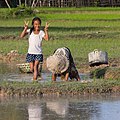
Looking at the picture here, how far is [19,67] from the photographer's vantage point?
1498cm

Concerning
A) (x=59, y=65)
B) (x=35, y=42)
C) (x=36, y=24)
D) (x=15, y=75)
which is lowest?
(x=15, y=75)

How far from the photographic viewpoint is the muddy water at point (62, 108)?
9.16 meters

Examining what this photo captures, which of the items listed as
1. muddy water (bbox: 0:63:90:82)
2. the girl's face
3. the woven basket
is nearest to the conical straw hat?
muddy water (bbox: 0:63:90:82)

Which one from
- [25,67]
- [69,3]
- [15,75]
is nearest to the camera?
[15,75]

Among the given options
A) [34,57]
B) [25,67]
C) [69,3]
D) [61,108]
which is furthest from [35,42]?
[69,3]

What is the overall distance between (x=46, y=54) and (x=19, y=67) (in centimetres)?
329

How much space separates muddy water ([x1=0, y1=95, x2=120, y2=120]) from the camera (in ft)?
30.1

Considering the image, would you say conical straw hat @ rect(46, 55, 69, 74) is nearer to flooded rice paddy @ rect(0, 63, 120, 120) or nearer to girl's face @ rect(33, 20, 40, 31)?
girl's face @ rect(33, 20, 40, 31)

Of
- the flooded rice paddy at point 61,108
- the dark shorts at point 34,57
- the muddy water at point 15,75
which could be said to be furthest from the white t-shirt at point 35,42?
the flooded rice paddy at point 61,108

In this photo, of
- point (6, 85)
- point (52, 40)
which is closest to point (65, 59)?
point (6, 85)

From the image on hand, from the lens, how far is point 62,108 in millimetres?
9852

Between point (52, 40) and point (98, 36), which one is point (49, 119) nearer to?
point (52, 40)

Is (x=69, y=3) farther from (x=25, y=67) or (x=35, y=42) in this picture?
(x=35, y=42)

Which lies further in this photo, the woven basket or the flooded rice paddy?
the woven basket
